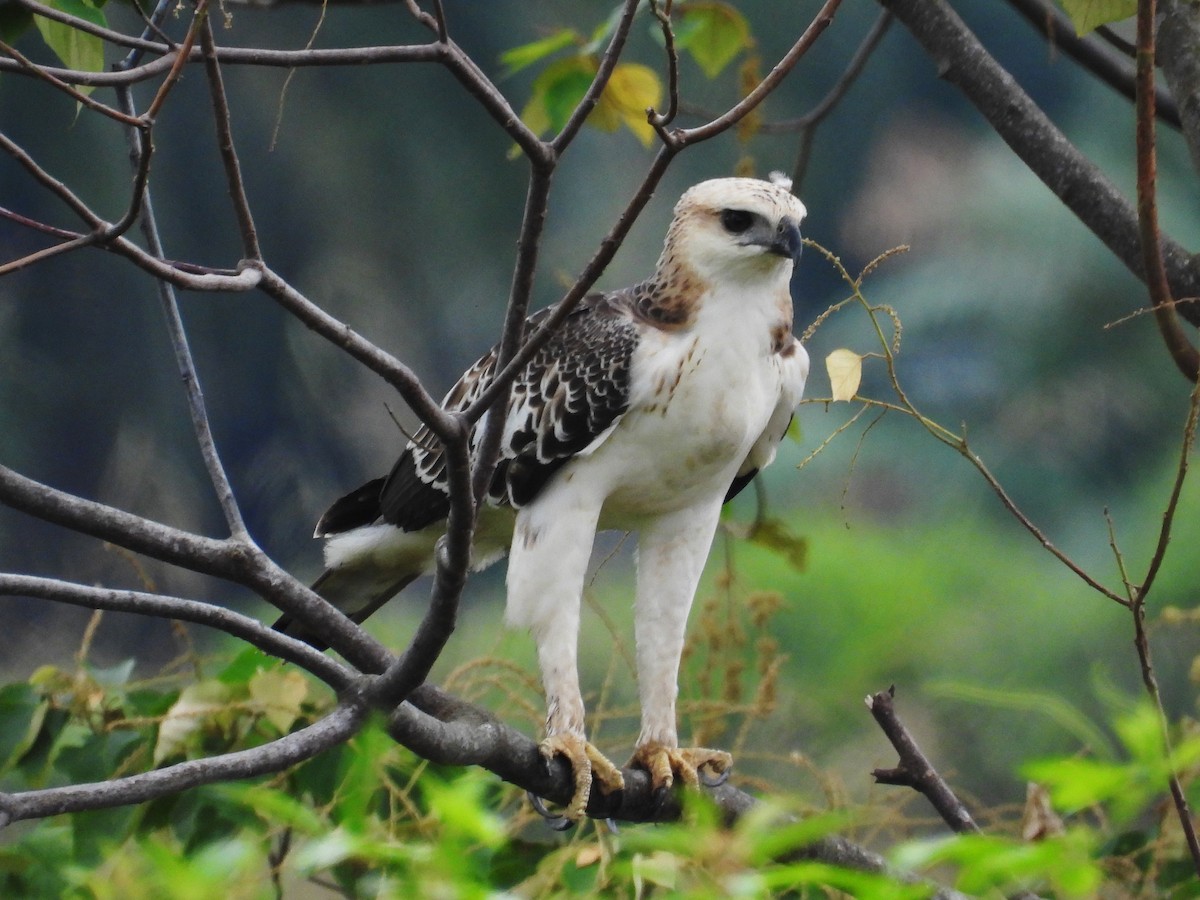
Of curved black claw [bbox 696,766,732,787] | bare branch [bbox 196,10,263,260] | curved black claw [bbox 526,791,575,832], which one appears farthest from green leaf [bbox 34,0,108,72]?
curved black claw [bbox 696,766,732,787]

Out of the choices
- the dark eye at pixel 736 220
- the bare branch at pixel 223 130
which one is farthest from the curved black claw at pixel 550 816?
the bare branch at pixel 223 130

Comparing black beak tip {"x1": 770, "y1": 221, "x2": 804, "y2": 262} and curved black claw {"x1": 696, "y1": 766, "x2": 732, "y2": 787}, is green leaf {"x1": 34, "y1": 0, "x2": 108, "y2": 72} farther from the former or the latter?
curved black claw {"x1": 696, "y1": 766, "x2": 732, "y2": 787}

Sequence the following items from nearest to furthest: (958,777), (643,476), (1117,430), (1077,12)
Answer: (1077,12) < (643,476) < (958,777) < (1117,430)

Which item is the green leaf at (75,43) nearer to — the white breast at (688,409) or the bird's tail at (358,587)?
the white breast at (688,409)

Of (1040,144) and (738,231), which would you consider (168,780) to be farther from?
(1040,144)

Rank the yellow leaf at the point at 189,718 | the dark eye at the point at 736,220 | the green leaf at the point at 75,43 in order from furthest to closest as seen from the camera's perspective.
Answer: the yellow leaf at the point at 189,718, the dark eye at the point at 736,220, the green leaf at the point at 75,43

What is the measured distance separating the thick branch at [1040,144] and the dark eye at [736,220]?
0.30 m

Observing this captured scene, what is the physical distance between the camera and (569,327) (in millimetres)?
1811

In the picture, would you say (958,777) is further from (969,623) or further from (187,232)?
(187,232)

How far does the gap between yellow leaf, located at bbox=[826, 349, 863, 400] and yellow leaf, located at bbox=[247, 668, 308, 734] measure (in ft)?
2.92

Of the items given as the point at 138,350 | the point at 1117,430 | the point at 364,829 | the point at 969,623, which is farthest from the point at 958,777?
the point at 364,829

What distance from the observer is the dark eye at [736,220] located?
5.47ft

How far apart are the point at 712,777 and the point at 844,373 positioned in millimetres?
671

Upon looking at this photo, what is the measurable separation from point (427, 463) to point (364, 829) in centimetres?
131
